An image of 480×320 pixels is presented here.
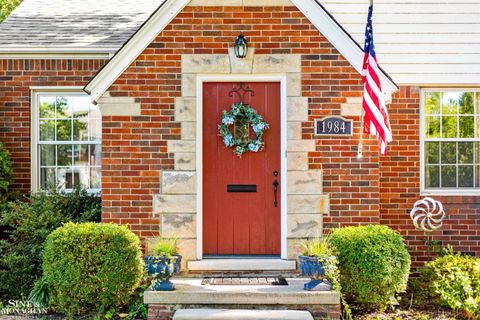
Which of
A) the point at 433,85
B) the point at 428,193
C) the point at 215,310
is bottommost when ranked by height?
the point at 215,310

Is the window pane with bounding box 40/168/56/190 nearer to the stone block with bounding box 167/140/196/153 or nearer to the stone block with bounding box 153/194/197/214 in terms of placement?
the stone block with bounding box 153/194/197/214

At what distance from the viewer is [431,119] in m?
9.12

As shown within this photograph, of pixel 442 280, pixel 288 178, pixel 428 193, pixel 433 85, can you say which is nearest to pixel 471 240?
pixel 428 193

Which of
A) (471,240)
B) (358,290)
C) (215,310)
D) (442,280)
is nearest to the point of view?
(215,310)

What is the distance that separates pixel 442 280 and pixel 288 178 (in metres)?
2.47

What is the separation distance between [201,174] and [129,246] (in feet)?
4.81

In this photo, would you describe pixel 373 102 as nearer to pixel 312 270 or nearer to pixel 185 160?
pixel 312 270

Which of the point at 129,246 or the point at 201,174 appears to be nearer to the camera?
the point at 129,246

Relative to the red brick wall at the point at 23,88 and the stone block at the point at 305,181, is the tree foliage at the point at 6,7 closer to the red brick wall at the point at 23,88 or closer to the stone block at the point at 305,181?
the red brick wall at the point at 23,88

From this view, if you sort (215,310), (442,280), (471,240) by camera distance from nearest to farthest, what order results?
(215,310)
(442,280)
(471,240)

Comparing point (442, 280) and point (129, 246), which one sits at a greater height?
point (129, 246)

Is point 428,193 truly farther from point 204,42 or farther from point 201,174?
point 204,42

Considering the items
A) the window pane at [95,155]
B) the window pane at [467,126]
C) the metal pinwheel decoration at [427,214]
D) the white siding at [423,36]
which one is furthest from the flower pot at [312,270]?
the window pane at [95,155]

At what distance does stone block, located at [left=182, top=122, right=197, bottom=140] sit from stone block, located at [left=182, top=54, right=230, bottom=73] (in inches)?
29.7
